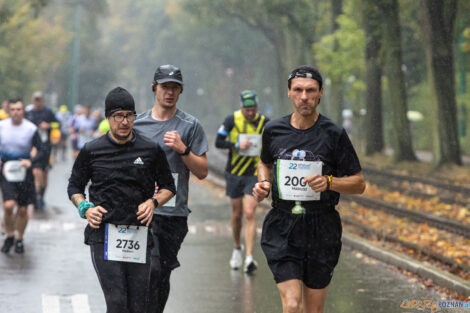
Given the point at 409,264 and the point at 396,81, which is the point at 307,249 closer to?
the point at 409,264

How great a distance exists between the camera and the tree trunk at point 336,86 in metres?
41.6

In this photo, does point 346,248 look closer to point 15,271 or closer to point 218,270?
point 218,270

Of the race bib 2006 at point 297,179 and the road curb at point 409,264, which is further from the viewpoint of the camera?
the road curb at point 409,264

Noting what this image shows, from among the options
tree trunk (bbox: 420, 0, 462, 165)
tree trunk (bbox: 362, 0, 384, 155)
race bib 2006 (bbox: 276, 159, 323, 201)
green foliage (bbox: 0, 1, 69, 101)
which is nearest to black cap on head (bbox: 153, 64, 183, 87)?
race bib 2006 (bbox: 276, 159, 323, 201)

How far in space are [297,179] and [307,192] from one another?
4.5 inches

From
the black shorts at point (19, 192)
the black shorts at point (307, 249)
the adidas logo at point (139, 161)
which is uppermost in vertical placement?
the adidas logo at point (139, 161)

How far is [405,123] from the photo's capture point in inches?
1287

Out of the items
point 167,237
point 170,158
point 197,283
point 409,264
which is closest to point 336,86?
point 409,264

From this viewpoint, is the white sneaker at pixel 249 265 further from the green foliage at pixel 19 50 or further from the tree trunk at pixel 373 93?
the green foliage at pixel 19 50

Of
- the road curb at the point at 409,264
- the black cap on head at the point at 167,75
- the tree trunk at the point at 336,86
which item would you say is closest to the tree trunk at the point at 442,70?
the tree trunk at the point at 336,86

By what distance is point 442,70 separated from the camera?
2817cm

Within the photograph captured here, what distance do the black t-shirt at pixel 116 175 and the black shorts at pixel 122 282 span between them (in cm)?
18

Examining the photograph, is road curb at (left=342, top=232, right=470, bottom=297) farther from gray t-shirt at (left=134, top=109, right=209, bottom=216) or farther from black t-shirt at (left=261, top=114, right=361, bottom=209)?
black t-shirt at (left=261, top=114, right=361, bottom=209)

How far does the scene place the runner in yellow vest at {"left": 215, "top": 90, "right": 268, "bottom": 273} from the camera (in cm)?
1208
